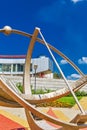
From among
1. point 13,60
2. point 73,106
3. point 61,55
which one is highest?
point 13,60

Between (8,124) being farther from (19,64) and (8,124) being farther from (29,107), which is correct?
(19,64)

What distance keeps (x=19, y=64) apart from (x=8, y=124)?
1674 inches

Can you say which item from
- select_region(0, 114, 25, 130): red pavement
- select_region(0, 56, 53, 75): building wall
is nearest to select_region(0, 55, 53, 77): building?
select_region(0, 56, 53, 75): building wall

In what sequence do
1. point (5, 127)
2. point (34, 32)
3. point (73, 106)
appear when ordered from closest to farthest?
point (34, 32), point (5, 127), point (73, 106)

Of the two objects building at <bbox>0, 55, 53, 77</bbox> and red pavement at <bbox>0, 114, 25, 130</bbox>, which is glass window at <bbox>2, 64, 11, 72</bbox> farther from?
red pavement at <bbox>0, 114, 25, 130</bbox>

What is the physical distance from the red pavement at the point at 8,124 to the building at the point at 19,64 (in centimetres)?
3832

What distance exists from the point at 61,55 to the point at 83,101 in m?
11.8

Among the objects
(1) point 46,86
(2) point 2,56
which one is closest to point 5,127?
(1) point 46,86

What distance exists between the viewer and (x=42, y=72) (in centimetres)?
5803

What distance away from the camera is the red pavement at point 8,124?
15.0 metres

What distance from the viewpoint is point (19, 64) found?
57.9 meters

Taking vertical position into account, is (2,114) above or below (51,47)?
below

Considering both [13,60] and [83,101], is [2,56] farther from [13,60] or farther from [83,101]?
[83,101]

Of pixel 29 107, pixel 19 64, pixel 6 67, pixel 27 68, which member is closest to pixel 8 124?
pixel 27 68
